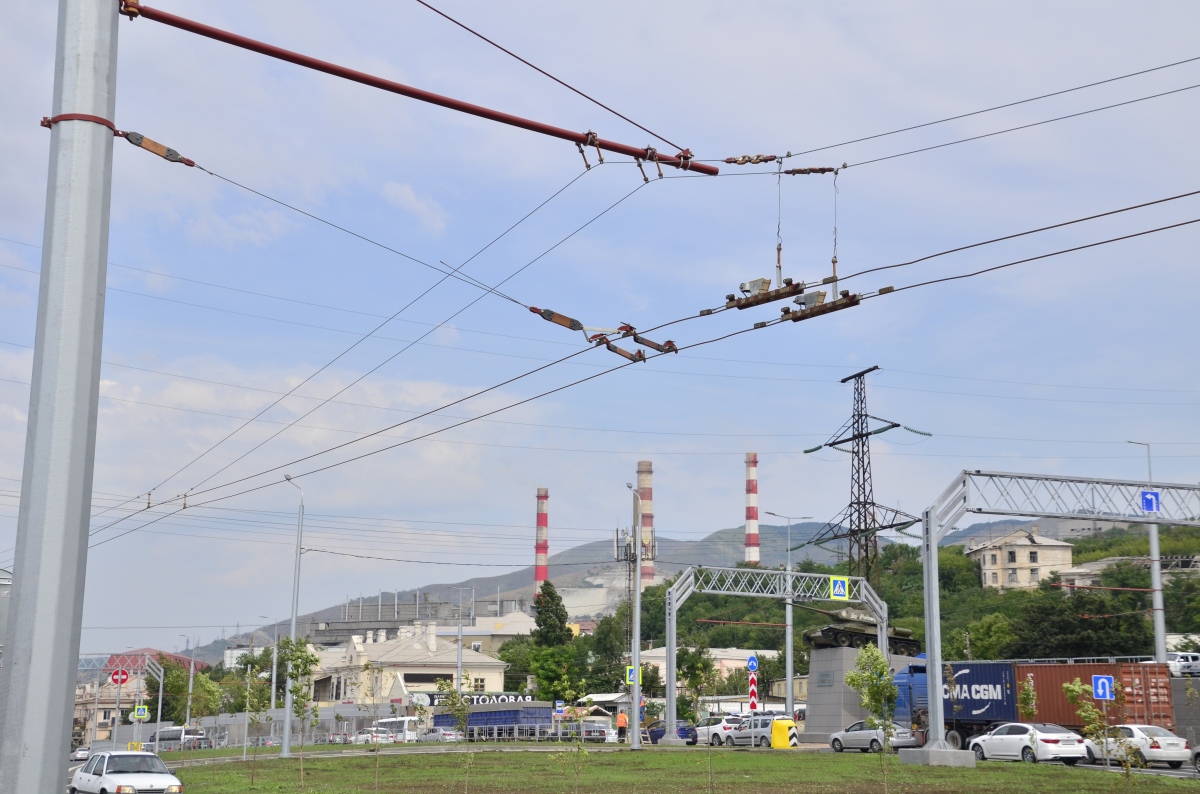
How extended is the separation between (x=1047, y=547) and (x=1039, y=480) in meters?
124

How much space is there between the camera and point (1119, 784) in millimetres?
27875

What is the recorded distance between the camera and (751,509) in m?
144

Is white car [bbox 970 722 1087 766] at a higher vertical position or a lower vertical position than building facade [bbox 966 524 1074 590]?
lower

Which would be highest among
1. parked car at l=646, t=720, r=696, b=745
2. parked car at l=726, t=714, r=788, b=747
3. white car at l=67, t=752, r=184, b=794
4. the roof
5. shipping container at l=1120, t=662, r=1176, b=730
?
→ the roof

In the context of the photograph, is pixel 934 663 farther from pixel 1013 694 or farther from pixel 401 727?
pixel 401 727

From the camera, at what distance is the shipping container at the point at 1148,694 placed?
140ft

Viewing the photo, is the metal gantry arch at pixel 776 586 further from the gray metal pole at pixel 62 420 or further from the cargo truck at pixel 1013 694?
the gray metal pole at pixel 62 420

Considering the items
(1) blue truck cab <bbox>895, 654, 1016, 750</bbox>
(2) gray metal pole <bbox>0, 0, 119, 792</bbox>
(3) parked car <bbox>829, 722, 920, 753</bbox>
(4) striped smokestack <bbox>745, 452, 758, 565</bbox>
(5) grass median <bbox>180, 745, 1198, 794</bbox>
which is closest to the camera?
(2) gray metal pole <bbox>0, 0, 119, 792</bbox>

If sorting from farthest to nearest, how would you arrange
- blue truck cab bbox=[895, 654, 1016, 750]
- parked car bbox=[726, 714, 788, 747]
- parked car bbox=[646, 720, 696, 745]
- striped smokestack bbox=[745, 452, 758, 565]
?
striped smokestack bbox=[745, 452, 758, 565], parked car bbox=[646, 720, 696, 745], parked car bbox=[726, 714, 788, 747], blue truck cab bbox=[895, 654, 1016, 750]

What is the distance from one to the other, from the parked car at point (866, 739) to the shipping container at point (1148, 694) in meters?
8.60

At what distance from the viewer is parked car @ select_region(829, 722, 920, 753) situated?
46666mm

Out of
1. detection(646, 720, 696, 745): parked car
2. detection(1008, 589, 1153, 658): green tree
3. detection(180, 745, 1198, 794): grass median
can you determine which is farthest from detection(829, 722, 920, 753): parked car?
detection(1008, 589, 1153, 658): green tree

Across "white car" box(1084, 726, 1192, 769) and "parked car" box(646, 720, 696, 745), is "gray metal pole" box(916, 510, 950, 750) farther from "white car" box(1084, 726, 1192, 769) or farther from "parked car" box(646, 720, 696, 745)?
"parked car" box(646, 720, 696, 745)

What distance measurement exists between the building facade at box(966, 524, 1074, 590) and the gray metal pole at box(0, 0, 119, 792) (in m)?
159
